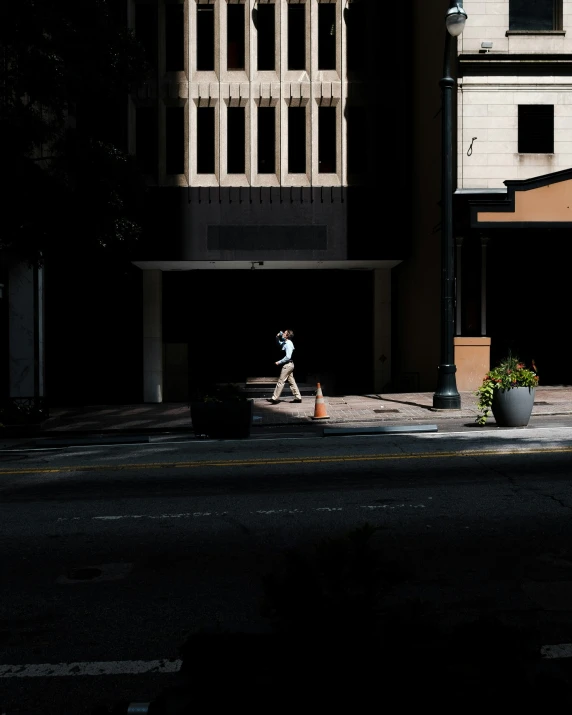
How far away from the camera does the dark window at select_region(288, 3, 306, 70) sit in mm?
25250

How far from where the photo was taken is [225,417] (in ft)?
46.8

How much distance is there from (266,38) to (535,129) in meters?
9.28

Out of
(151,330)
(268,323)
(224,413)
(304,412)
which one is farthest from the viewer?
(268,323)

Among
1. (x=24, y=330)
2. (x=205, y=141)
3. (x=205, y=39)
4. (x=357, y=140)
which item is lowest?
(x=24, y=330)

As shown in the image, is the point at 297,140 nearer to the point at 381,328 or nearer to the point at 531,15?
the point at 381,328

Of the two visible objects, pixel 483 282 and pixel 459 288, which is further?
pixel 459 288

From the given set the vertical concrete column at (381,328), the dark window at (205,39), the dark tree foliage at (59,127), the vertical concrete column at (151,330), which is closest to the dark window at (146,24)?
the dark window at (205,39)

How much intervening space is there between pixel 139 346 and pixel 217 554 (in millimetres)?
20228

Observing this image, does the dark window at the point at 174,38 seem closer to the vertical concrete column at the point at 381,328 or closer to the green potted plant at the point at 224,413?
the vertical concrete column at the point at 381,328

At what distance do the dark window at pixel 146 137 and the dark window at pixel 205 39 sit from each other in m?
2.22

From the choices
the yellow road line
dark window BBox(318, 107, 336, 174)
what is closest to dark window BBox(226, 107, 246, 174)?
dark window BBox(318, 107, 336, 174)

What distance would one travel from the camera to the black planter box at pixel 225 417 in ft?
46.5

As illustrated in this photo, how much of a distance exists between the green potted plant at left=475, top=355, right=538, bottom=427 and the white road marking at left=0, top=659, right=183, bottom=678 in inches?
434

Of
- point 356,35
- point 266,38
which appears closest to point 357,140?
point 356,35
